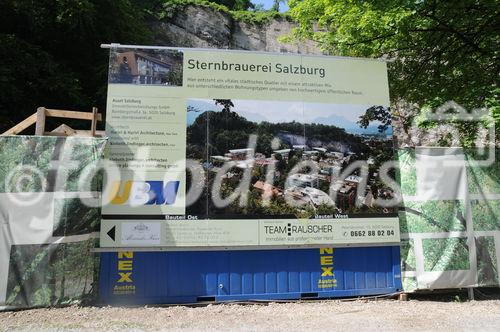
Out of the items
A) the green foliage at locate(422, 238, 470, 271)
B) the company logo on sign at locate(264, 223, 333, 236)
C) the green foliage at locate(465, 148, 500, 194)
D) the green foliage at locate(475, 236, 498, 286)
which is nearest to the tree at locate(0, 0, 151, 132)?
the company logo on sign at locate(264, 223, 333, 236)

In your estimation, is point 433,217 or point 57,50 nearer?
point 433,217

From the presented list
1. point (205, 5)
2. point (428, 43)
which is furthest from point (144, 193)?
point (205, 5)

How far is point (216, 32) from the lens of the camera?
33.0 m

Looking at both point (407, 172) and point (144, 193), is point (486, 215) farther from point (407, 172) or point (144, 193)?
point (144, 193)

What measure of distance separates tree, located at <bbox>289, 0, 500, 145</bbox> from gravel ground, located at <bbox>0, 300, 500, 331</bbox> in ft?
13.7

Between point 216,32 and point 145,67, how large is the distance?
26655 mm

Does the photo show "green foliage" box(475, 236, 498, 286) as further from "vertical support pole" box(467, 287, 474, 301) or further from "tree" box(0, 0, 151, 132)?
"tree" box(0, 0, 151, 132)

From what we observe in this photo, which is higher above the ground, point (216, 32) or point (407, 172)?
point (216, 32)

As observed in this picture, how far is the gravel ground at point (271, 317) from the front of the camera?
242 inches

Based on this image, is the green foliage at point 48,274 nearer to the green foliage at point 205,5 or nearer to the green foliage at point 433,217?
the green foliage at point 433,217

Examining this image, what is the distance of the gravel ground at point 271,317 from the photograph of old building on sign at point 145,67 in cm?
346

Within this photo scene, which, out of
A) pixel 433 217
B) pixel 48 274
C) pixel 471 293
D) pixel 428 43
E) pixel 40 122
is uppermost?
pixel 428 43

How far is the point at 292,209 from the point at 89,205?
3.10 meters

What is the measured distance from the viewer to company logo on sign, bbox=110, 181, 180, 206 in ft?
23.3
